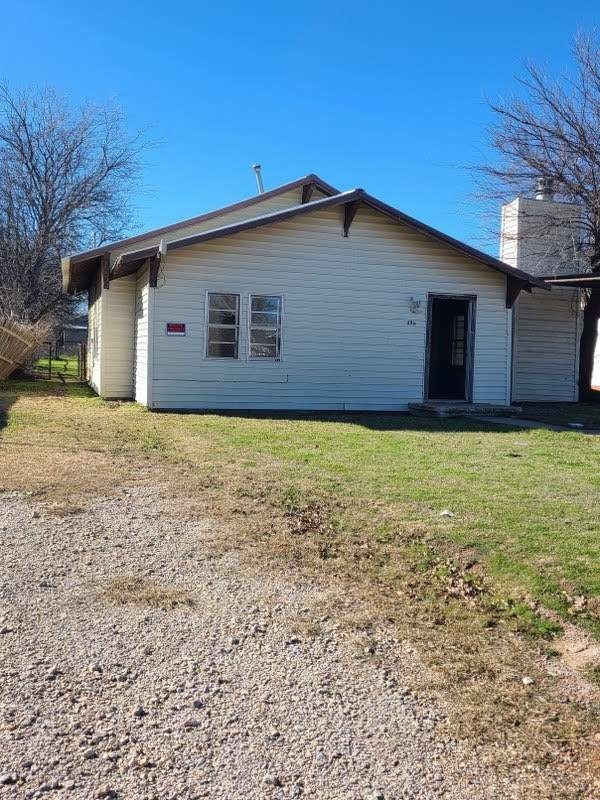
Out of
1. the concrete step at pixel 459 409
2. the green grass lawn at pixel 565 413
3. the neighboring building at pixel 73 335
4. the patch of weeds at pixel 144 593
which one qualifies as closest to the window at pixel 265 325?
the concrete step at pixel 459 409

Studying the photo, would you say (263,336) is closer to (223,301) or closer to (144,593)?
(223,301)

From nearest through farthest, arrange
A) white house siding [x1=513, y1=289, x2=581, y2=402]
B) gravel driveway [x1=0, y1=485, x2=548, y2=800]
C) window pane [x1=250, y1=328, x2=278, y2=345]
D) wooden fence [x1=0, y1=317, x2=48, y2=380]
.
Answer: gravel driveway [x1=0, y1=485, x2=548, y2=800], window pane [x1=250, y1=328, x2=278, y2=345], white house siding [x1=513, y1=289, x2=581, y2=402], wooden fence [x1=0, y1=317, x2=48, y2=380]

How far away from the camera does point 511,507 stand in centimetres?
573

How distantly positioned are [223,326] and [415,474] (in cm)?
685

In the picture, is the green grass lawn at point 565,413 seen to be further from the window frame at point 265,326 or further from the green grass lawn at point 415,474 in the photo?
the window frame at point 265,326

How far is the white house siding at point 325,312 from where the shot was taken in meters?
12.7

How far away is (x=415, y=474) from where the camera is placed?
701 centimetres

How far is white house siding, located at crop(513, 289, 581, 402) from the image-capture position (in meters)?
17.1

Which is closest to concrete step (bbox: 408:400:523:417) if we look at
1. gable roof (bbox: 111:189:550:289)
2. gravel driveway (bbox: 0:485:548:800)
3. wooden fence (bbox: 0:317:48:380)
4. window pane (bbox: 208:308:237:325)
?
gable roof (bbox: 111:189:550:289)

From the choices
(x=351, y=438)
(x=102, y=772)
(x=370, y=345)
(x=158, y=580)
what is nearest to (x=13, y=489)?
(x=158, y=580)

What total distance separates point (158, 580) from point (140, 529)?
1.05 m

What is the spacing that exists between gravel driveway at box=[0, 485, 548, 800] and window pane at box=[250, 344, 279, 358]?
29.4 ft

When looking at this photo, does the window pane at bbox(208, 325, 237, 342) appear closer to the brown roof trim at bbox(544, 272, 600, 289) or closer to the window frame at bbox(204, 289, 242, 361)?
the window frame at bbox(204, 289, 242, 361)

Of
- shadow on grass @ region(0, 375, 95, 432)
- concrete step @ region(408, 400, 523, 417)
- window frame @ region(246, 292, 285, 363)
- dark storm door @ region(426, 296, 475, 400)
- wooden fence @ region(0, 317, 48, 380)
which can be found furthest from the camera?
wooden fence @ region(0, 317, 48, 380)
